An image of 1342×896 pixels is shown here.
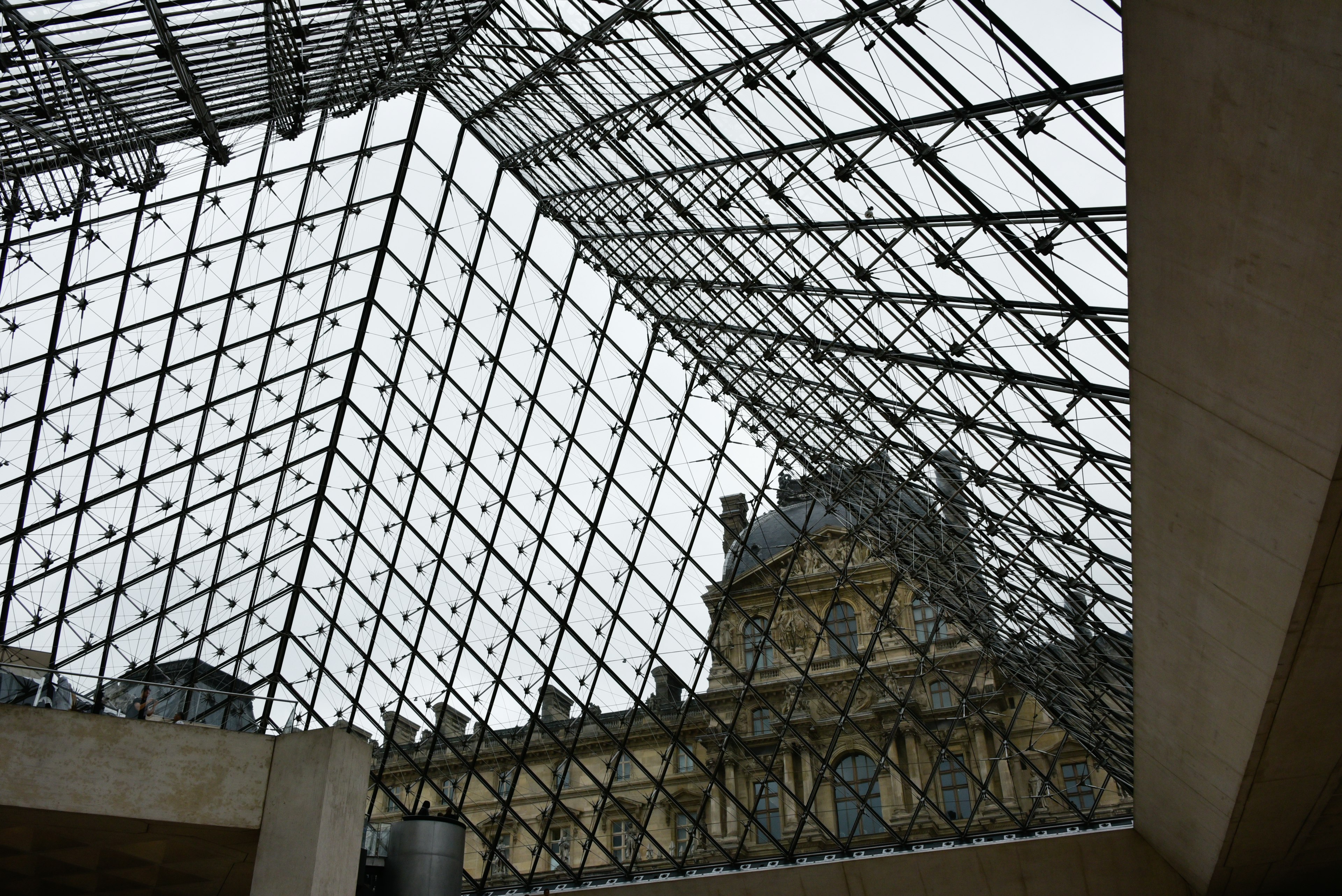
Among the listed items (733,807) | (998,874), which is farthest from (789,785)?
(998,874)

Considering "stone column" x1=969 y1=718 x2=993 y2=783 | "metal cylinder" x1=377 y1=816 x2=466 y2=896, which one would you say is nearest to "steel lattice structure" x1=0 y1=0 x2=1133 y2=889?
"stone column" x1=969 y1=718 x2=993 y2=783

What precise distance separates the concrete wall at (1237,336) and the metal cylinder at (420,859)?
55.2 feet

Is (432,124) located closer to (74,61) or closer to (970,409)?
(74,61)

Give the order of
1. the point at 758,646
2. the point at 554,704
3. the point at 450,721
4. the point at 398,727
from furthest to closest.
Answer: the point at 398,727, the point at 758,646, the point at 554,704, the point at 450,721

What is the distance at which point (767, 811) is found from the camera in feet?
104

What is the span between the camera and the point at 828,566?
31875 millimetres

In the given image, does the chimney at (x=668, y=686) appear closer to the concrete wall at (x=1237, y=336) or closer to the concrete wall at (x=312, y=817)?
the concrete wall at (x=312, y=817)

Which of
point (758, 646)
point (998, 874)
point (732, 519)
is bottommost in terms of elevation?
point (998, 874)

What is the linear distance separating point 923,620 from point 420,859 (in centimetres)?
1925

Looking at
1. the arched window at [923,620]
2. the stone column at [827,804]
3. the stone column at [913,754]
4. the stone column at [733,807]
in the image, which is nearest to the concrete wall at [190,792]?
the stone column at [733,807]

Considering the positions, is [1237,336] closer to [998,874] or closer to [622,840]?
[998,874]

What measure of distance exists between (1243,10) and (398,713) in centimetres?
2928

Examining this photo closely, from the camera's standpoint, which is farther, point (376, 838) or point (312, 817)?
point (376, 838)

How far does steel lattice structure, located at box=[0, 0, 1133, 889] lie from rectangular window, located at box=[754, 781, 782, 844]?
300 mm
